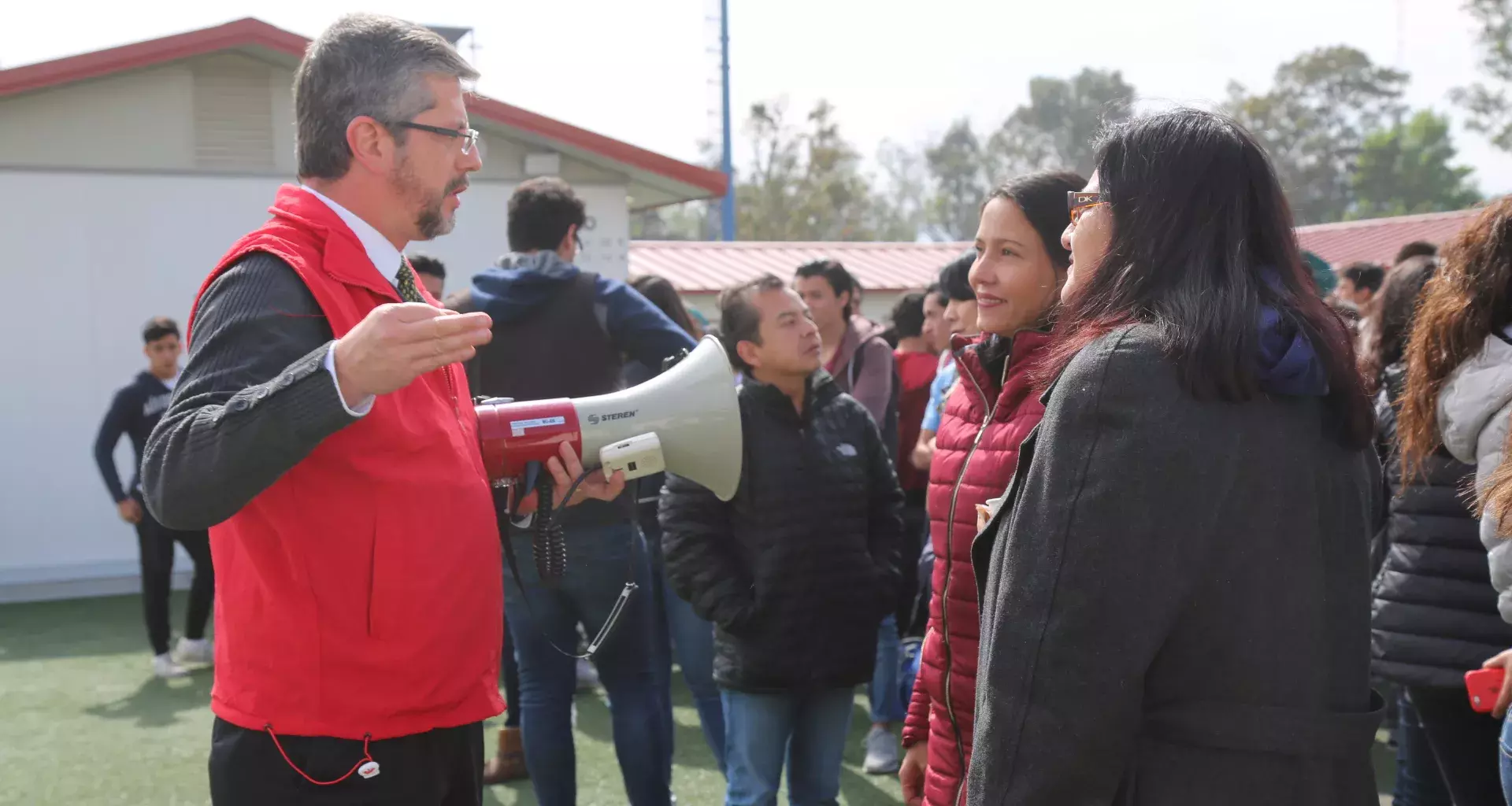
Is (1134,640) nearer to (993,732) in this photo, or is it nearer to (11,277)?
(993,732)

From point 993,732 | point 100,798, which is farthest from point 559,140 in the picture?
point 993,732

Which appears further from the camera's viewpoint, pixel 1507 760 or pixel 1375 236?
pixel 1375 236

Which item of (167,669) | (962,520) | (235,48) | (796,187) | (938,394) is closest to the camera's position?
(962,520)

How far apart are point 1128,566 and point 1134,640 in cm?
9

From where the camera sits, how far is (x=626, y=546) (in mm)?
3953

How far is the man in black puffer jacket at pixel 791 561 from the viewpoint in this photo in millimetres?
3543

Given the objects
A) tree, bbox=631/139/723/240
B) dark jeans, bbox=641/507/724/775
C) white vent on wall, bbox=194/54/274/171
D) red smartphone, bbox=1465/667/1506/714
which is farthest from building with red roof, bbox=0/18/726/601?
tree, bbox=631/139/723/240

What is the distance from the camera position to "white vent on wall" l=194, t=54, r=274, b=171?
10.2 metres

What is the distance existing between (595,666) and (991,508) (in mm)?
2100

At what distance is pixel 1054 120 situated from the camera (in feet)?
230

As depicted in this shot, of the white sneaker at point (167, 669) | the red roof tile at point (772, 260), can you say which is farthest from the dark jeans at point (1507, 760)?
the red roof tile at point (772, 260)

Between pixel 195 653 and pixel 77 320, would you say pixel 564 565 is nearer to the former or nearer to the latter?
pixel 195 653

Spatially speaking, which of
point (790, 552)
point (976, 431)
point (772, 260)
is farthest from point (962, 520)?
point (772, 260)

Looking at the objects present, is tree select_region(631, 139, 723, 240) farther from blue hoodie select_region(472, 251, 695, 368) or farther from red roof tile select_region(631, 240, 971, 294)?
blue hoodie select_region(472, 251, 695, 368)
